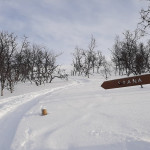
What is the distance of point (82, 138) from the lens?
424 centimetres

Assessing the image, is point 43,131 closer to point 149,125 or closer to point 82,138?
point 82,138

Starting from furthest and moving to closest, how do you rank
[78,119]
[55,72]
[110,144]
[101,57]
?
[101,57] → [55,72] → [78,119] → [110,144]

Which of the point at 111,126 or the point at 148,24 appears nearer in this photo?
the point at 111,126

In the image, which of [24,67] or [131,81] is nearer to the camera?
[131,81]

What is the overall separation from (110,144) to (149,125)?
146 cm

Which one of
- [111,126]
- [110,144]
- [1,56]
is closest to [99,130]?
[111,126]

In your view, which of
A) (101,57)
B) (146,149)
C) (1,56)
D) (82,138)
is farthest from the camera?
(101,57)

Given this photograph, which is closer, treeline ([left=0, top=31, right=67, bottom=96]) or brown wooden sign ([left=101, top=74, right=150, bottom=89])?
brown wooden sign ([left=101, top=74, right=150, bottom=89])

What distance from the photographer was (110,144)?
3.81 metres

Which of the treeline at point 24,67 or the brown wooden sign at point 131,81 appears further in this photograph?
the treeline at point 24,67

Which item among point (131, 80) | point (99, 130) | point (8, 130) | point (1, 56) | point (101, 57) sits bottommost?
point (8, 130)

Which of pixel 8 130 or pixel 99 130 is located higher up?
pixel 99 130

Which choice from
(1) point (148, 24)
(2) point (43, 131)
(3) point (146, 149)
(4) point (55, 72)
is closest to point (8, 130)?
(2) point (43, 131)

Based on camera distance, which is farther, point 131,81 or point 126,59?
point 126,59
